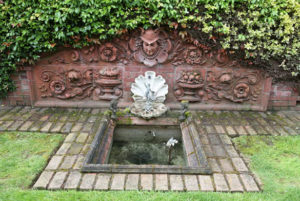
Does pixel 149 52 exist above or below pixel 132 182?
above

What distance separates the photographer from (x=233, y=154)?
4.12m

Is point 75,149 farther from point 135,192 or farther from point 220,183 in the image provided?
point 220,183

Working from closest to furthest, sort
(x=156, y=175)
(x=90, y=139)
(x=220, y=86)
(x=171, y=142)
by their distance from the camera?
1. (x=156, y=175)
2. (x=171, y=142)
3. (x=90, y=139)
4. (x=220, y=86)

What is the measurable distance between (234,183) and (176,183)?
832 mm

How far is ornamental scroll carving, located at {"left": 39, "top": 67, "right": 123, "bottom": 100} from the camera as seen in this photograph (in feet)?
18.9

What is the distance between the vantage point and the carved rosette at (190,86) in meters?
5.73

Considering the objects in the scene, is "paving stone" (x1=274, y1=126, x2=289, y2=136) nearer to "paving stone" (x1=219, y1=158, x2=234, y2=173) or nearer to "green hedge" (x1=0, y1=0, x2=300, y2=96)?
"green hedge" (x1=0, y1=0, x2=300, y2=96)

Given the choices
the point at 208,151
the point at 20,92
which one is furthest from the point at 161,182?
the point at 20,92

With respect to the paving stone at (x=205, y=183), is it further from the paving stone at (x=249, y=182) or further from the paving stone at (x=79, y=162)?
the paving stone at (x=79, y=162)

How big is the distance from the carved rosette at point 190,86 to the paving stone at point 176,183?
9.01 feet

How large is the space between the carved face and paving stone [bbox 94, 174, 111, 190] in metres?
3.04

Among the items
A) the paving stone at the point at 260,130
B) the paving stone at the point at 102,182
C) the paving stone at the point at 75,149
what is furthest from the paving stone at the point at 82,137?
the paving stone at the point at 260,130

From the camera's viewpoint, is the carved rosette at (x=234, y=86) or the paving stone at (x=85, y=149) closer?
the paving stone at (x=85, y=149)

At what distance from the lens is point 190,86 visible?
225 inches
